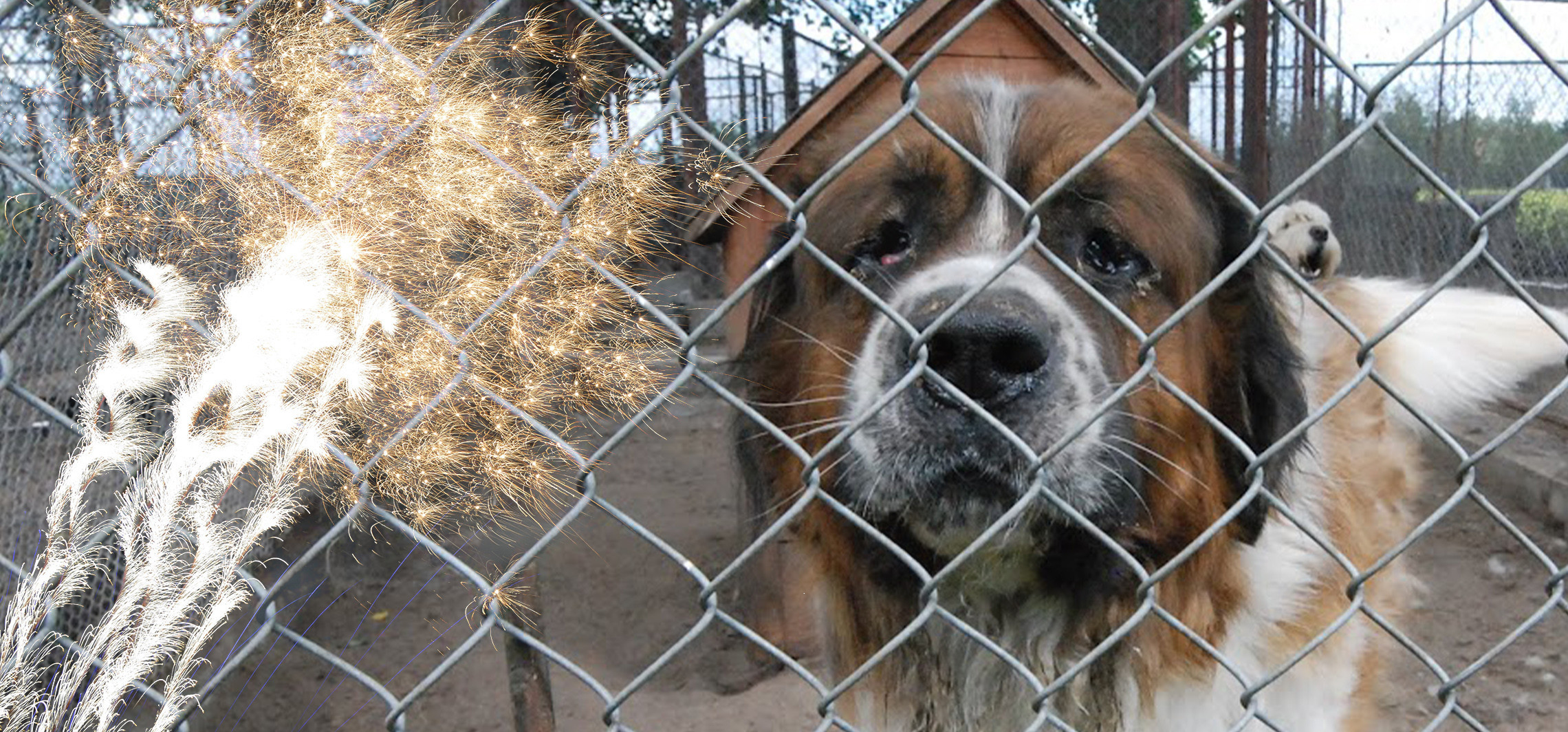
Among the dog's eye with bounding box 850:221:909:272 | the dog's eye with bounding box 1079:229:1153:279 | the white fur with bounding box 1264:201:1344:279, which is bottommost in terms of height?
the white fur with bounding box 1264:201:1344:279

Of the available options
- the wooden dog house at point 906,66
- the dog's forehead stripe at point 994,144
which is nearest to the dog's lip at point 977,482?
the dog's forehead stripe at point 994,144

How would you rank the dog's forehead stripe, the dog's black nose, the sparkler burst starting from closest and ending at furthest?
the sparkler burst, the dog's black nose, the dog's forehead stripe

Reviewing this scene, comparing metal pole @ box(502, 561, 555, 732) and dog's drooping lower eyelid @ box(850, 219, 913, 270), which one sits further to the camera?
metal pole @ box(502, 561, 555, 732)

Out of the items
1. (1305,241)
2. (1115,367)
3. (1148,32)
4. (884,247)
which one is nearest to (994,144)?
(884,247)

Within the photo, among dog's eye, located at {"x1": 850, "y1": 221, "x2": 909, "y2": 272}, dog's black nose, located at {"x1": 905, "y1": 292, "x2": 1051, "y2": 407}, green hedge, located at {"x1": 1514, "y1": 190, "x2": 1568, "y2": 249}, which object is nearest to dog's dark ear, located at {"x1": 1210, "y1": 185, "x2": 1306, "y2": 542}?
dog's eye, located at {"x1": 850, "y1": 221, "x2": 909, "y2": 272}

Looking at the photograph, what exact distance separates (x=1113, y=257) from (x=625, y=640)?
3.11 m

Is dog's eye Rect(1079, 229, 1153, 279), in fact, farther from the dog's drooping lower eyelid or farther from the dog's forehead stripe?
the dog's drooping lower eyelid

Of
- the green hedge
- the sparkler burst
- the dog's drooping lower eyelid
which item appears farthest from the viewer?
the green hedge

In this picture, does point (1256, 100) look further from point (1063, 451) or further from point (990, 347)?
point (990, 347)

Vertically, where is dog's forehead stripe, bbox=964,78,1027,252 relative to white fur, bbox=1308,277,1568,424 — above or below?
above

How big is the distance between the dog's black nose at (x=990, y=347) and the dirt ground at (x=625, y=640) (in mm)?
2495

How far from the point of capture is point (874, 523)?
6.07 ft

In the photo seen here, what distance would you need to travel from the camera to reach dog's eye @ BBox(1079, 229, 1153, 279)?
2.03 m

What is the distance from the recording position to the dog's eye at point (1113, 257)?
203cm
